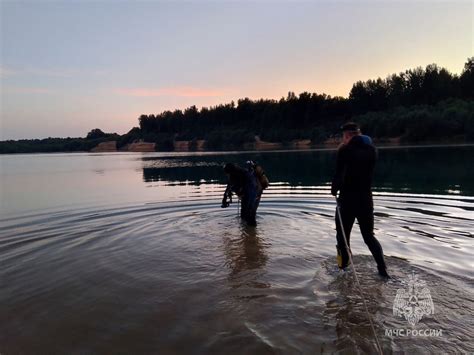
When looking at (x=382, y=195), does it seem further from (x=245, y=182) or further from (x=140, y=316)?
(x=140, y=316)

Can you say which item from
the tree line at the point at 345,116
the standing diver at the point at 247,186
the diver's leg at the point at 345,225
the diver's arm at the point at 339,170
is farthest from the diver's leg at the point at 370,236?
the tree line at the point at 345,116

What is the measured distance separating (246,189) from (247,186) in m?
0.10

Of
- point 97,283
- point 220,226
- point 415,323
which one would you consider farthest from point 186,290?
point 220,226

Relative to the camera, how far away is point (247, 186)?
11078 millimetres

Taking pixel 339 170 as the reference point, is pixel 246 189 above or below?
below

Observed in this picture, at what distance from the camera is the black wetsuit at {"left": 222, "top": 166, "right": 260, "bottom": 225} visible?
10.8m

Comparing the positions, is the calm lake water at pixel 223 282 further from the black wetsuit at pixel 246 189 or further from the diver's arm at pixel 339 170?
the diver's arm at pixel 339 170

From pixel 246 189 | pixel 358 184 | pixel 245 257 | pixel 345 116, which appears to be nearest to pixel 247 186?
pixel 246 189

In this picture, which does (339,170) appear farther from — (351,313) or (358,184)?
(351,313)

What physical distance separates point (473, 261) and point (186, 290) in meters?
5.42

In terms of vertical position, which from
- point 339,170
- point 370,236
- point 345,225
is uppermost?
point 339,170

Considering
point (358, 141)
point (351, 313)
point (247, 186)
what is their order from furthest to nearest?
point (247, 186), point (358, 141), point (351, 313)

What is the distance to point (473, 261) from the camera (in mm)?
6695

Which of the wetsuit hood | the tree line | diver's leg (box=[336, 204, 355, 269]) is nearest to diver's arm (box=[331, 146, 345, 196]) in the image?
the wetsuit hood
